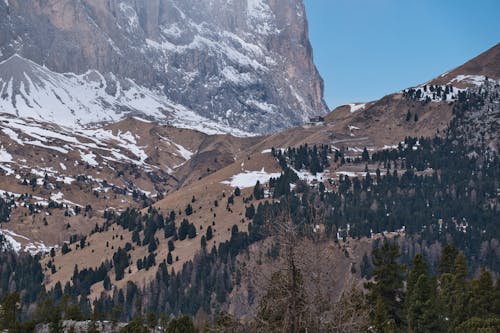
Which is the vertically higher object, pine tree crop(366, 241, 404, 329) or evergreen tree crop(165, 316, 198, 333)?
pine tree crop(366, 241, 404, 329)

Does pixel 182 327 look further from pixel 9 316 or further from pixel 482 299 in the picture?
pixel 482 299

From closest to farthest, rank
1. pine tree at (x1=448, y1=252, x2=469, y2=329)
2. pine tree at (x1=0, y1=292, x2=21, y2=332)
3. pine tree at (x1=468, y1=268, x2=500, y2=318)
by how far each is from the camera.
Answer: pine tree at (x1=468, y1=268, x2=500, y2=318) → pine tree at (x1=448, y1=252, x2=469, y2=329) → pine tree at (x1=0, y1=292, x2=21, y2=332)

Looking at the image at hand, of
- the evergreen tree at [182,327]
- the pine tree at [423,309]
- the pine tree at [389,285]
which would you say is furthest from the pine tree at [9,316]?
the pine tree at [423,309]

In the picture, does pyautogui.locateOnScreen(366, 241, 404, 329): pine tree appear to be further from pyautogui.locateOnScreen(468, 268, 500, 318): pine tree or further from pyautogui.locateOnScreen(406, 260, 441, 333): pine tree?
pyautogui.locateOnScreen(468, 268, 500, 318): pine tree

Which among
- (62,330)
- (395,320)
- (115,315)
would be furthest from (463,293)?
(115,315)

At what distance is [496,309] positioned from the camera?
8556 cm

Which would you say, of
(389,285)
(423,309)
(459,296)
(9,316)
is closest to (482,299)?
(459,296)

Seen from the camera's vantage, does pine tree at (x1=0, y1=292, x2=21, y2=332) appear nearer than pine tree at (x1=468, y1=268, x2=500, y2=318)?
No

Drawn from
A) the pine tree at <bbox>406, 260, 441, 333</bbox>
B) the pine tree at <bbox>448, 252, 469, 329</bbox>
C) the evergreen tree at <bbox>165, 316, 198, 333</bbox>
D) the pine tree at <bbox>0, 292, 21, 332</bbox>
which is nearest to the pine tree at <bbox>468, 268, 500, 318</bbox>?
the pine tree at <bbox>448, 252, 469, 329</bbox>

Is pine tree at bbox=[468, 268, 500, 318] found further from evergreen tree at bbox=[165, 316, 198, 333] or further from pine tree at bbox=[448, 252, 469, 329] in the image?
evergreen tree at bbox=[165, 316, 198, 333]

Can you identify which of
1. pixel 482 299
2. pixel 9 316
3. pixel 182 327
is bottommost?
pixel 182 327

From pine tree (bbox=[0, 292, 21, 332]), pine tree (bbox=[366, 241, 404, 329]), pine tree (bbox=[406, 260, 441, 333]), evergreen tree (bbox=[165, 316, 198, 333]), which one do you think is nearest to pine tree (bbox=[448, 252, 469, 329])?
pine tree (bbox=[406, 260, 441, 333])

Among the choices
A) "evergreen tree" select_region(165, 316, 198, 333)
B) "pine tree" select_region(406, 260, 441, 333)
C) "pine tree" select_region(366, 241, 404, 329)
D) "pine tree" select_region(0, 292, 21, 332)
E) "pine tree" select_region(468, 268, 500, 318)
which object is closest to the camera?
"pine tree" select_region(406, 260, 441, 333)

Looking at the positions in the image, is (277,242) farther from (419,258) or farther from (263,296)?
(419,258)
